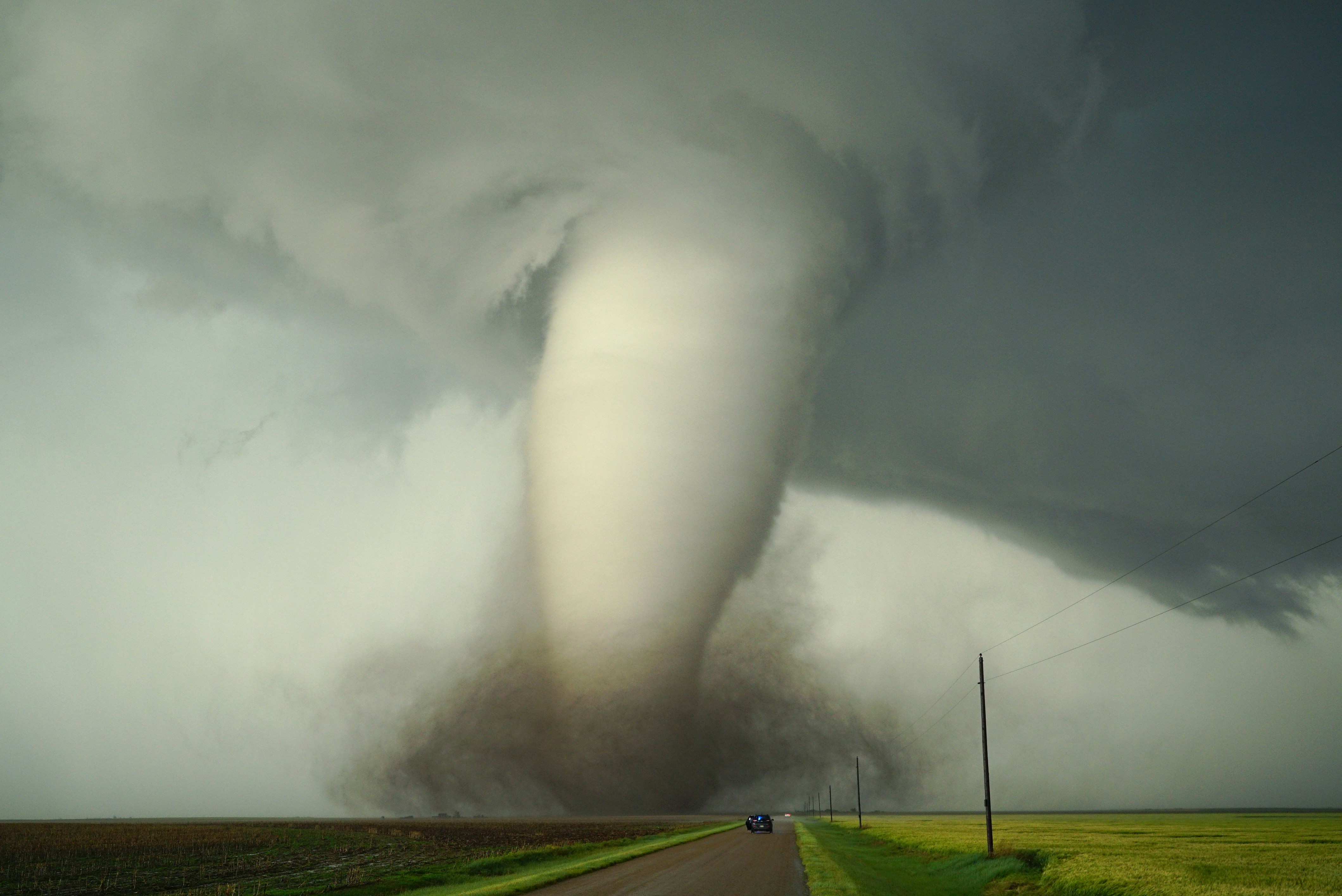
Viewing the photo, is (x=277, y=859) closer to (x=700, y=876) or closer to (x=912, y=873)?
(x=700, y=876)

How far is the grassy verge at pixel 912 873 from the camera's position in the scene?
3459 cm

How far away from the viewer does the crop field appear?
140 ft

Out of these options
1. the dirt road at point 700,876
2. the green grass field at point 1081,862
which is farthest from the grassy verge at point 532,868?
the green grass field at point 1081,862

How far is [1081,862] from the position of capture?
39.9m

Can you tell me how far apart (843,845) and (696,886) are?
44.0m

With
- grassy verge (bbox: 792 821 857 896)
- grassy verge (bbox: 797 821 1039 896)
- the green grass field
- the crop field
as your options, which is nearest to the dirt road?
grassy verge (bbox: 792 821 857 896)

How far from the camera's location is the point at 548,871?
137 ft

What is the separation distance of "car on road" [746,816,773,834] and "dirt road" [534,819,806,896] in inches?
1376

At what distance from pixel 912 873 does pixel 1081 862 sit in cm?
1090

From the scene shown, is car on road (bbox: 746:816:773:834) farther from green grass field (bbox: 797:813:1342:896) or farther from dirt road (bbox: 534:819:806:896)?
dirt road (bbox: 534:819:806:896)

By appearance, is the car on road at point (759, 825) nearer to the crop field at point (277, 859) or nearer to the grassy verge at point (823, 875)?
the crop field at point (277, 859)

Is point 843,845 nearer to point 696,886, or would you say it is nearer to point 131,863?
point 696,886

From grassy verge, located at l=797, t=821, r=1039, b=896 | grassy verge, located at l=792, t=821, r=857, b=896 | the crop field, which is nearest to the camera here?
grassy verge, located at l=792, t=821, r=857, b=896

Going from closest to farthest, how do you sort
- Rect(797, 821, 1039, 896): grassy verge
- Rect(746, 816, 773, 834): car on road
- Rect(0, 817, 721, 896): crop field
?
Rect(797, 821, 1039, 896): grassy verge → Rect(0, 817, 721, 896): crop field → Rect(746, 816, 773, 834): car on road
